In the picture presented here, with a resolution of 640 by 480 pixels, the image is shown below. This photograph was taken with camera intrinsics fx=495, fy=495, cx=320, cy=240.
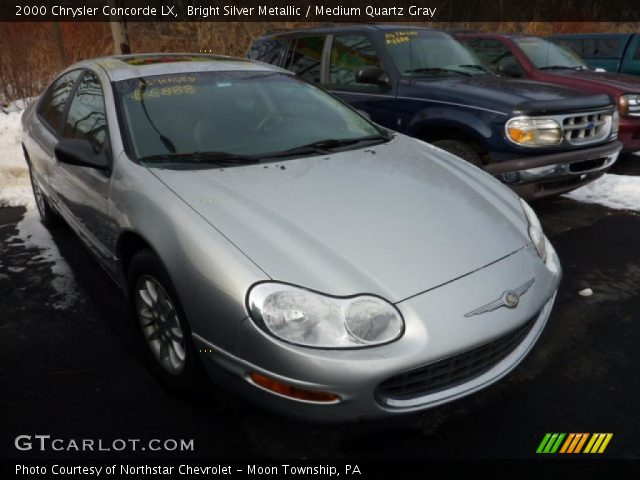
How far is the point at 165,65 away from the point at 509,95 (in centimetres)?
281

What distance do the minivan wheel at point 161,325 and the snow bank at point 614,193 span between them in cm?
444

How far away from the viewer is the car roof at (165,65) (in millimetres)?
3037

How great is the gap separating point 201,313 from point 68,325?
1.51 metres

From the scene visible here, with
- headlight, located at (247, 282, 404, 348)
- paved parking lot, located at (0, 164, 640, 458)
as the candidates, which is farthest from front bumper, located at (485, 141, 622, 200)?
headlight, located at (247, 282, 404, 348)

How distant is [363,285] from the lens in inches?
72.1

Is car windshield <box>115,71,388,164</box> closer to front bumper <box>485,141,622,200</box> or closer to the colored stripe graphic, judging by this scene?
front bumper <box>485,141,622,200</box>

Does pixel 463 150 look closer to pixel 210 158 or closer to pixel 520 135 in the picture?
pixel 520 135

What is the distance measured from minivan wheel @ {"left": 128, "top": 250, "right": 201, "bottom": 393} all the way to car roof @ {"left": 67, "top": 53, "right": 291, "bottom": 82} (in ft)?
4.33

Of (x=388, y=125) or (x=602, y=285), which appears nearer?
(x=602, y=285)

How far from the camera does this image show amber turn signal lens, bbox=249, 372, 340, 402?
1.78 metres

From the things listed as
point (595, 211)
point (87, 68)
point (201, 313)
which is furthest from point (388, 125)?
point (201, 313)

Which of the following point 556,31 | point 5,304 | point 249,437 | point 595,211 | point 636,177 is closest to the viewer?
point 249,437

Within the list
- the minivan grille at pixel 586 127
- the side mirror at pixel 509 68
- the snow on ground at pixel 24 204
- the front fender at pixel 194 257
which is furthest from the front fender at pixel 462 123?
the snow on ground at pixel 24 204

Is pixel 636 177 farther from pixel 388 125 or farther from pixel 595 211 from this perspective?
pixel 388 125
